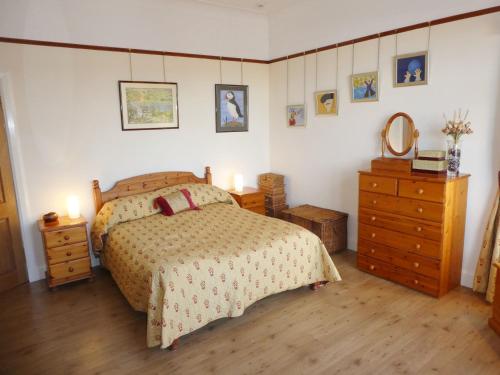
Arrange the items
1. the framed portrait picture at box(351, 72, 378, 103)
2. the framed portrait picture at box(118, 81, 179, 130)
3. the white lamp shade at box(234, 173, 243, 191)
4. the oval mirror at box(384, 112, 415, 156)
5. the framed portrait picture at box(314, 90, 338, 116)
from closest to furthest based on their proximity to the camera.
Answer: the oval mirror at box(384, 112, 415, 156) → the framed portrait picture at box(351, 72, 378, 103) → the framed portrait picture at box(118, 81, 179, 130) → the framed portrait picture at box(314, 90, 338, 116) → the white lamp shade at box(234, 173, 243, 191)

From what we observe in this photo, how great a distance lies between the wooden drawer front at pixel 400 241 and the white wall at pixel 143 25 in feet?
9.77

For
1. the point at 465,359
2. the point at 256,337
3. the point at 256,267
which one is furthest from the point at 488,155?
the point at 256,337

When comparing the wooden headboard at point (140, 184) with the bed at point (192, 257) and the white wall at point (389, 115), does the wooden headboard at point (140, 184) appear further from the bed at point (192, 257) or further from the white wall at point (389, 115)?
the white wall at point (389, 115)

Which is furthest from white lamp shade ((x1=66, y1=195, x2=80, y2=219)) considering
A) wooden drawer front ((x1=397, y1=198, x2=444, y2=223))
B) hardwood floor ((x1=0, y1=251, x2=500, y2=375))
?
wooden drawer front ((x1=397, y1=198, x2=444, y2=223))

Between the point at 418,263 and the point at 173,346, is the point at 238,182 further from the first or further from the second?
the point at 173,346

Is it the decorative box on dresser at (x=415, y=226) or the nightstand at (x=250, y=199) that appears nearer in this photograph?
the decorative box on dresser at (x=415, y=226)

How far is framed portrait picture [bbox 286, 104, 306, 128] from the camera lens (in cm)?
489

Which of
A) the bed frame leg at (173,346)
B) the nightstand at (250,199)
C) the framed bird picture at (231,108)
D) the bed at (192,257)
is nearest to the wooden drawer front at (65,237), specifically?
the bed at (192,257)

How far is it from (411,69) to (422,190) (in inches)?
49.5

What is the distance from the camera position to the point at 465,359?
8.09 ft

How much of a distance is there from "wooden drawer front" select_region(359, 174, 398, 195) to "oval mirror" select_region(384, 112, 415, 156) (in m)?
0.44

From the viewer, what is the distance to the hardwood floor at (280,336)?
8.07ft

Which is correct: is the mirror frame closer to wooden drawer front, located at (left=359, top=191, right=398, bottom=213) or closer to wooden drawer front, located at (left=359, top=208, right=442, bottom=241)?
wooden drawer front, located at (left=359, top=191, right=398, bottom=213)

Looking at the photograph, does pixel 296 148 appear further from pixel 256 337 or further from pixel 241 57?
pixel 256 337
